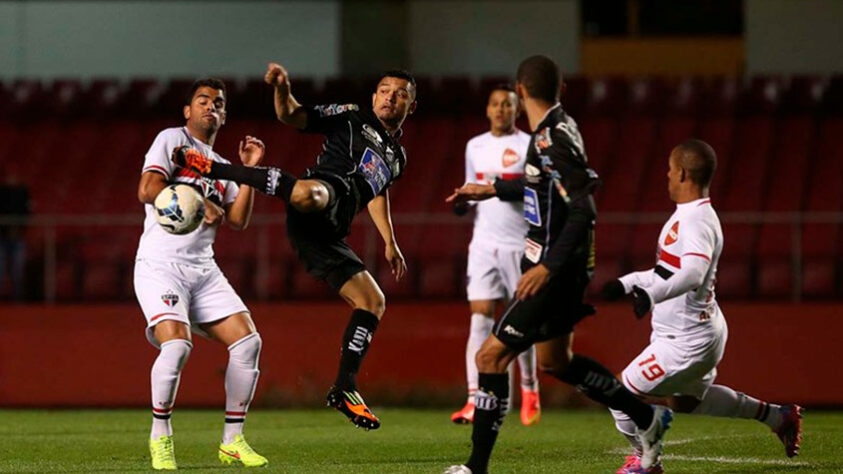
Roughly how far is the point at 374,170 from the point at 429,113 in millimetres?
8450

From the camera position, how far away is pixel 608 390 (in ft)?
21.5

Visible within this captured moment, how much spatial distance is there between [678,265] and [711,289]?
1.61 ft

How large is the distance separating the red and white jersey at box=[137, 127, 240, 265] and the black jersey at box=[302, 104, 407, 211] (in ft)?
1.99

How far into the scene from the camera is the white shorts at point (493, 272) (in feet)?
33.6

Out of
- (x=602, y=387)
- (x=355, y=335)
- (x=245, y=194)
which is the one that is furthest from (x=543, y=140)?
(x=245, y=194)

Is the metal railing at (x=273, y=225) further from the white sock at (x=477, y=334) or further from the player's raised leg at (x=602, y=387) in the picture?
the player's raised leg at (x=602, y=387)

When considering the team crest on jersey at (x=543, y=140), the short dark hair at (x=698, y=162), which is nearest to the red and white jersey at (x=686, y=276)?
the short dark hair at (x=698, y=162)

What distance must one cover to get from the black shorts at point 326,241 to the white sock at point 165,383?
88cm

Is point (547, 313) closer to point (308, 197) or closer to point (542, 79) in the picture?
point (542, 79)

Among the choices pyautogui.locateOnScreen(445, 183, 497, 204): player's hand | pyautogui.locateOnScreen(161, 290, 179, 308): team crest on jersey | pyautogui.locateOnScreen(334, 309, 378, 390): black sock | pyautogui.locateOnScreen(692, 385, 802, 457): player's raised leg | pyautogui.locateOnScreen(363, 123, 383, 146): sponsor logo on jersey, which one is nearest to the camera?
pyautogui.locateOnScreen(445, 183, 497, 204): player's hand

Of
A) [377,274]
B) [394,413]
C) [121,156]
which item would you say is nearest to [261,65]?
[121,156]

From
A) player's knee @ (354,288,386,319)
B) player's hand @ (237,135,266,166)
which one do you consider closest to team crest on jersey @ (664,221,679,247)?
player's knee @ (354,288,386,319)

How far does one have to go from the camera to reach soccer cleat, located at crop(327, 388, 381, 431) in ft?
23.5

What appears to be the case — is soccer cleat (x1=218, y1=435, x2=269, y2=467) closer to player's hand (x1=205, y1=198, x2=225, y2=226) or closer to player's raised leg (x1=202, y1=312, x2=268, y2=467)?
player's raised leg (x1=202, y1=312, x2=268, y2=467)
